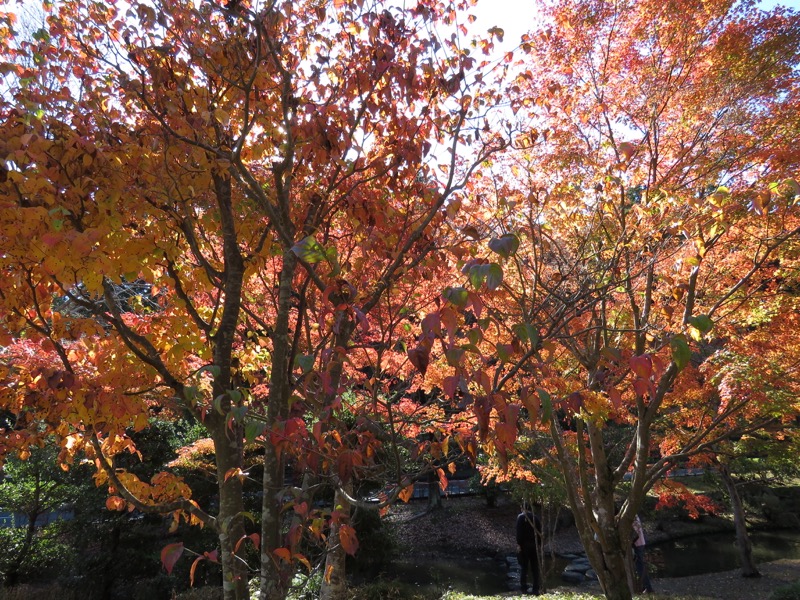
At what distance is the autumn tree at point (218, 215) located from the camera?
2736 millimetres

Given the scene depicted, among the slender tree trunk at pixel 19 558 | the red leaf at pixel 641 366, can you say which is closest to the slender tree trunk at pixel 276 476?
the red leaf at pixel 641 366

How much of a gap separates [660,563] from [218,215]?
1441 centimetres

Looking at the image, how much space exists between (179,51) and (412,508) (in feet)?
58.4

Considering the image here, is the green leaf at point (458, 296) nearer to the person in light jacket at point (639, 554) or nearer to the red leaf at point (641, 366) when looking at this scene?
the red leaf at point (641, 366)

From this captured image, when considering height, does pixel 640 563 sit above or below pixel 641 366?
below

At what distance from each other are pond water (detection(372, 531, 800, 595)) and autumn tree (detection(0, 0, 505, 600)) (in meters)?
8.71

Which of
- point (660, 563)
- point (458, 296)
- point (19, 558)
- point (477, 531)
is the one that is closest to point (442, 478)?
point (458, 296)

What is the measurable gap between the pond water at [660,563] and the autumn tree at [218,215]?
8713 mm

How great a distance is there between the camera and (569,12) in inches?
265

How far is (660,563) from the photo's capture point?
44.3 ft

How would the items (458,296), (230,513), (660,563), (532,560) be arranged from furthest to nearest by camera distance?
(660,563), (532,560), (230,513), (458,296)

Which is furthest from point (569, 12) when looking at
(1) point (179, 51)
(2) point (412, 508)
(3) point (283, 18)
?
(2) point (412, 508)

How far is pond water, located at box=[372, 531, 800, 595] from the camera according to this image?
11984 millimetres

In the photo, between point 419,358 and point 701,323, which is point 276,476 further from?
point 701,323
